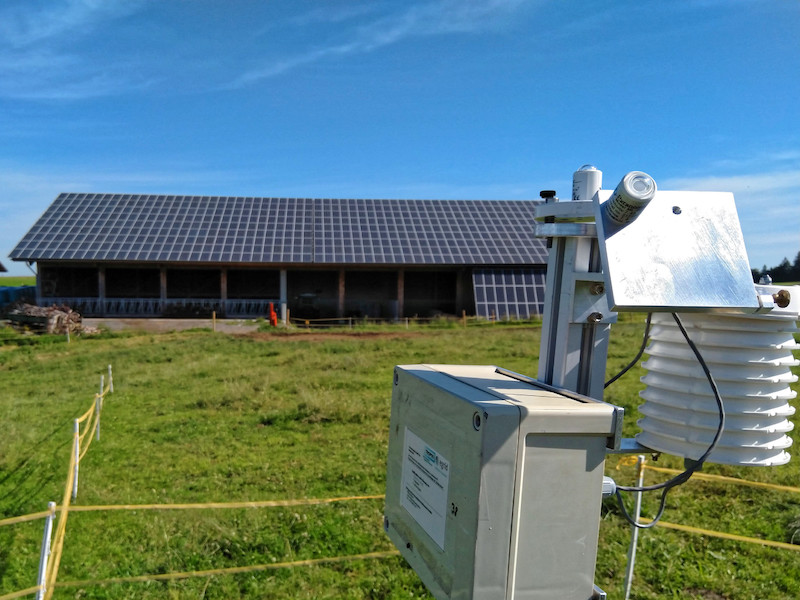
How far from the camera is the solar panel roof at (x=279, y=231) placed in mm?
23266

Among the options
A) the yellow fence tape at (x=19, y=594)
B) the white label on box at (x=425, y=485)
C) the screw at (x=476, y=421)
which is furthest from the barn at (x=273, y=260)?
the screw at (x=476, y=421)

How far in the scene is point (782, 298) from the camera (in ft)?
5.13

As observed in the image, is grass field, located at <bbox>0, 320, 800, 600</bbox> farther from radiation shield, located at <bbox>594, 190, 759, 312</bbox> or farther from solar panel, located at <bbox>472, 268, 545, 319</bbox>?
solar panel, located at <bbox>472, 268, 545, 319</bbox>

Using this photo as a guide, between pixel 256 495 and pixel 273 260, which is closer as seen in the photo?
pixel 256 495

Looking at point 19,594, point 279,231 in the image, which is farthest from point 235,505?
point 279,231

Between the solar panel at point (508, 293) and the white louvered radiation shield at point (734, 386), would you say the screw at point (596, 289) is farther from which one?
the solar panel at point (508, 293)

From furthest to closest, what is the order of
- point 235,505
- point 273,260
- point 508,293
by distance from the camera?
point 508,293
point 273,260
point 235,505

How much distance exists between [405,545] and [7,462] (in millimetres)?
6692

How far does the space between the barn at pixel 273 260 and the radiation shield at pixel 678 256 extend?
21.7 metres

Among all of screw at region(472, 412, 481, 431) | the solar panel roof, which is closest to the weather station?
screw at region(472, 412, 481, 431)

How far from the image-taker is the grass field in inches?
173

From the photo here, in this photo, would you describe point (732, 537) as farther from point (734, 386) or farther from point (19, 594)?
point (19, 594)

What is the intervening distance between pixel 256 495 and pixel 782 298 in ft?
16.8

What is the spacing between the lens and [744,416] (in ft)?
5.19
